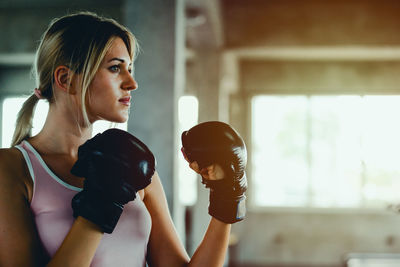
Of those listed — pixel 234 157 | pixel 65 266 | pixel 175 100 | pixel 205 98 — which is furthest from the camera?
pixel 205 98

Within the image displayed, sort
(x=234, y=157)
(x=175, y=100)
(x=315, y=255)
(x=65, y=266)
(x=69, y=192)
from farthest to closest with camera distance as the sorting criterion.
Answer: (x=315, y=255)
(x=175, y=100)
(x=234, y=157)
(x=69, y=192)
(x=65, y=266)

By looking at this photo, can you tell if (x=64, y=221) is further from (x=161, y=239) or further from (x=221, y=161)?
(x=221, y=161)

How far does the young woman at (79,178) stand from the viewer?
2.87 ft

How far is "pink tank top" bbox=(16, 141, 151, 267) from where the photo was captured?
3.07ft

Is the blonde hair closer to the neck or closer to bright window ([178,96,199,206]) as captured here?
the neck

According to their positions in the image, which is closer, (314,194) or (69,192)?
(69,192)

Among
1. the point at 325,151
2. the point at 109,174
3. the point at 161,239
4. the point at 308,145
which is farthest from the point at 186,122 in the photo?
the point at 109,174

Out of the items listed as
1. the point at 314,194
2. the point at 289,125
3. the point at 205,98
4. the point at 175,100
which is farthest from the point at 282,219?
the point at 175,100

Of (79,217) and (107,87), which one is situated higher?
(107,87)

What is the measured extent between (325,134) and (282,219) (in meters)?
1.53

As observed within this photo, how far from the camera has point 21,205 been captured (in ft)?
2.94

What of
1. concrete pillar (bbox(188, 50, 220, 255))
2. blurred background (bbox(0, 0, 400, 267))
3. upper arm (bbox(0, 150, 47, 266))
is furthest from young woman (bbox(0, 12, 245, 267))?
blurred background (bbox(0, 0, 400, 267))

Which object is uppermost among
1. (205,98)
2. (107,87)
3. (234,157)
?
(205,98)

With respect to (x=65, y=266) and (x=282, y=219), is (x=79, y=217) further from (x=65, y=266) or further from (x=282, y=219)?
(x=282, y=219)
